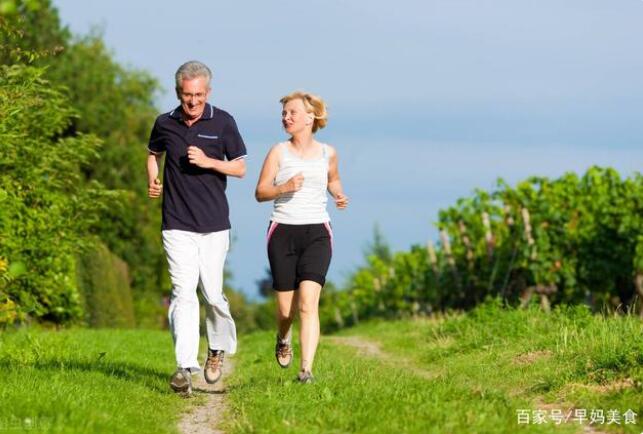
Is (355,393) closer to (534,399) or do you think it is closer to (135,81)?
(534,399)

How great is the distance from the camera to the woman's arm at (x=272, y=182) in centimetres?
870

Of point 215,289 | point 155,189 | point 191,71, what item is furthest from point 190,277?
point 191,71

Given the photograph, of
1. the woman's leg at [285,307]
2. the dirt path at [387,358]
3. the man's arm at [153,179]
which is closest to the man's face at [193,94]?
the man's arm at [153,179]

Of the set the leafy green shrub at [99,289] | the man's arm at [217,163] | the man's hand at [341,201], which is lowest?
the leafy green shrub at [99,289]

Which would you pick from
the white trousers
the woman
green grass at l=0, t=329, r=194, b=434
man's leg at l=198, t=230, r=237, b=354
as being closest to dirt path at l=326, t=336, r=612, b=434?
the woman

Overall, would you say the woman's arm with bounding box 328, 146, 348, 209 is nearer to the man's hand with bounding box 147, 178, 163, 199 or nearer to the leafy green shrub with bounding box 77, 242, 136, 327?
the man's hand with bounding box 147, 178, 163, 199

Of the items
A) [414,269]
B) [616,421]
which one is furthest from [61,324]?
[616,421]

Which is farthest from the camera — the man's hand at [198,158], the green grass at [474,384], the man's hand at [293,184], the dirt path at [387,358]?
the dirt path at [387,358]

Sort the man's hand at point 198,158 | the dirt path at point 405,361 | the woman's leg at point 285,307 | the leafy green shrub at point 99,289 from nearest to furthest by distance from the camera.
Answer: the dirt path at point 405,361, the man's hand at point 198,158, the woman's leg at point 285,307, the leafy green shrub at point 99,289

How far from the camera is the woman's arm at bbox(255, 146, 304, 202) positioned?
342 inches

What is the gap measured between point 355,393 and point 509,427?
157 centimetres

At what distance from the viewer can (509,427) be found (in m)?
6.36

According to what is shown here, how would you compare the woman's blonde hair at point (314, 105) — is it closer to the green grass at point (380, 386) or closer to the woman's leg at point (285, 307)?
the woman's leg at point (285, 307)

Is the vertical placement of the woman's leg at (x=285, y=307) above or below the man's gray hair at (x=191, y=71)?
below
